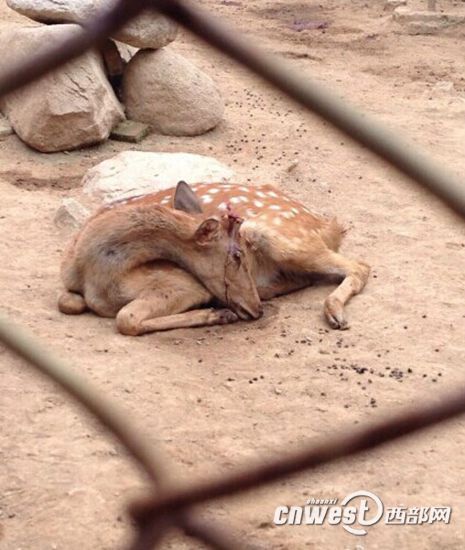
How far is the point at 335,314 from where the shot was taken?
466cm

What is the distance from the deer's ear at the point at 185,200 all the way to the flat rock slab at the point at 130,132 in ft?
7.43

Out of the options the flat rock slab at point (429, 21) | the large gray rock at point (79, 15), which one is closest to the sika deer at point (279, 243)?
the large gray rock at point (79, 15)

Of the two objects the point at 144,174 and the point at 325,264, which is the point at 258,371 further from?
the point at 144,174

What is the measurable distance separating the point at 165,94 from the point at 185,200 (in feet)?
8.28

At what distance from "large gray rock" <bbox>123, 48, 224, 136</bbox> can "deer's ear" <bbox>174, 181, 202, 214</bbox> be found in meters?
2.47

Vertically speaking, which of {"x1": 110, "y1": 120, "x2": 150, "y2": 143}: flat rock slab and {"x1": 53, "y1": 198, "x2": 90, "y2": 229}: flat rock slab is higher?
{"x1": 53, "y1": 198, "x2": 90, "y2": 229}: flat rock slab

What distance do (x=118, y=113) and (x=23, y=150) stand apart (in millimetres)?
643

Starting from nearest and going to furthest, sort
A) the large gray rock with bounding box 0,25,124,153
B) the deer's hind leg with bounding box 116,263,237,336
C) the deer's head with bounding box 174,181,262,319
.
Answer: the deer's hind leg with bounding box 116,263,237,336 < the deer's head with bounding box 174,181,262,319 < the large gray rock with bounding box 0,25,124,153

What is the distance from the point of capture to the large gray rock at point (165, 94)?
7.29m

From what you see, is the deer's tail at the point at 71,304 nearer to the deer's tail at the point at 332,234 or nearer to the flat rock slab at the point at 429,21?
the deer's tail at the point at 332,234

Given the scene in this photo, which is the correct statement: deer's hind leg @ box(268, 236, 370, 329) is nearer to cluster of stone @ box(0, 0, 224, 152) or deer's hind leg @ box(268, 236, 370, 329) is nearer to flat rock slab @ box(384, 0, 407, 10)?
cluster of stone @ box(0, 0, 224, 152)

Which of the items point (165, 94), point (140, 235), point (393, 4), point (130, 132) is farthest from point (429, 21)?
point (140, 235)

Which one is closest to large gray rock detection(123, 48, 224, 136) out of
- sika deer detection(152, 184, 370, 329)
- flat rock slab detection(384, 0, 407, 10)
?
sika deer detection(152, 184, 370, 329)

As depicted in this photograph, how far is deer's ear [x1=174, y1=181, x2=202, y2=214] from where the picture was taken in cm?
489
